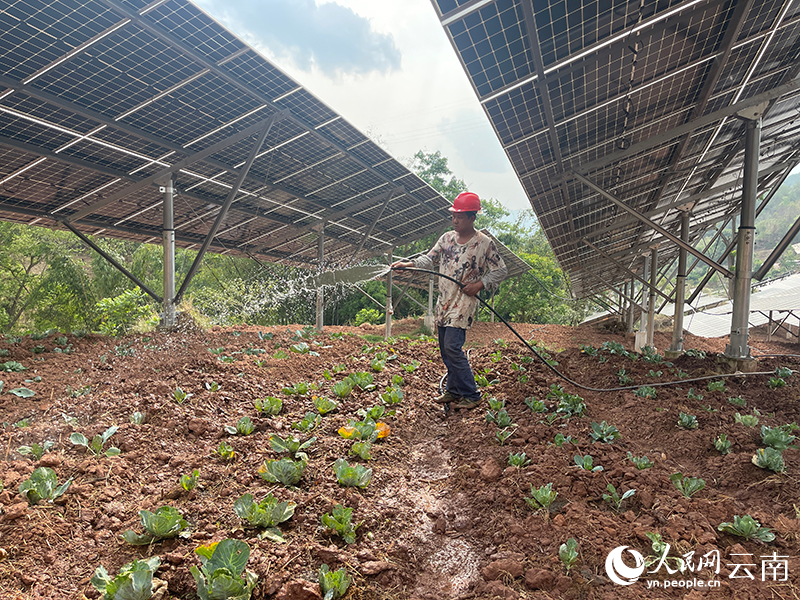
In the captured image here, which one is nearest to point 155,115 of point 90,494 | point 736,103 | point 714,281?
point 90,494

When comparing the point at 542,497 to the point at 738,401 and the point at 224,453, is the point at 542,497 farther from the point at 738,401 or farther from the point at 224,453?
the point at 738,401

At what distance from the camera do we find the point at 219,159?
29.8ft

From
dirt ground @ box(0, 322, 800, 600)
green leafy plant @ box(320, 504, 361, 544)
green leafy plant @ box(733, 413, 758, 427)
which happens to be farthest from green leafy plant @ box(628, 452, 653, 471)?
green leafy plant @ box(320, 504, 361, 544)

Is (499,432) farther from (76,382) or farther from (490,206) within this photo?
(490,206)

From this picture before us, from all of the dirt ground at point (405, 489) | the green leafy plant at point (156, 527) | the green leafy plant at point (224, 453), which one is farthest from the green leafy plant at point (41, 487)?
the green leafy plant at point (224, 453)

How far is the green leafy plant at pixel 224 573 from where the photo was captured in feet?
7.00

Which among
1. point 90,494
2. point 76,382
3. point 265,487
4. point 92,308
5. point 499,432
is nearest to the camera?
point 90,494

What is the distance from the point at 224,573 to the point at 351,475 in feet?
4.11

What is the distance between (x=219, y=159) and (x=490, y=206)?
37617mm

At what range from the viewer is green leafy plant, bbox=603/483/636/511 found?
2.96 metres

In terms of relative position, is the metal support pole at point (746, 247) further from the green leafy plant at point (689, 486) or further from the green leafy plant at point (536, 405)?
the green leafy plant at point (689, 486)

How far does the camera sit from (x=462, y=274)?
529cm

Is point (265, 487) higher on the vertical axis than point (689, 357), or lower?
lower

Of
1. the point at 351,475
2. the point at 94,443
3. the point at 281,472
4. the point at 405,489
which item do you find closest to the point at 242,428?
the point at 281,472
